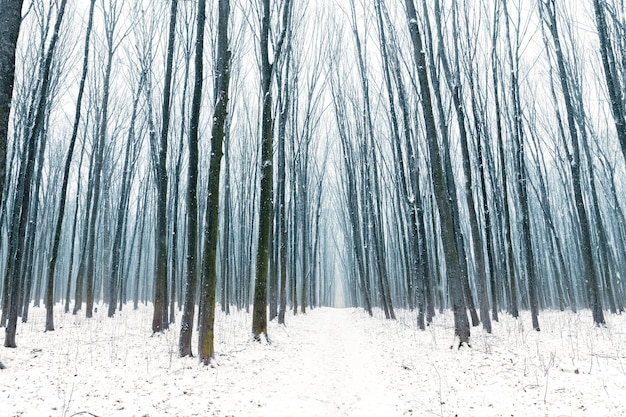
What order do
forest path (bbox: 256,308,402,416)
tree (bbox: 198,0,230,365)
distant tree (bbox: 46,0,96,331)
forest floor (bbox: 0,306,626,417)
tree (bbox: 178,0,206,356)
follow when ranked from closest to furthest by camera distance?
forest floor (bbox: 0,306,626,417) → forest path (bbox: 256,308,402,416) → tree (bbox: 198,0,230,365) → tree (bbox: 178,0,206,356) → distant tree (bbox: 46,0,96,331)

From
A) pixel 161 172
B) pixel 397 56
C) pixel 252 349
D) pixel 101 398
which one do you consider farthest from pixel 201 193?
pixel 101 398

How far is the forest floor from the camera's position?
3855 millimetres

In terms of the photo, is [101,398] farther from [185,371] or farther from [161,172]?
[161,172]

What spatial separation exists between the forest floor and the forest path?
2 centimetres

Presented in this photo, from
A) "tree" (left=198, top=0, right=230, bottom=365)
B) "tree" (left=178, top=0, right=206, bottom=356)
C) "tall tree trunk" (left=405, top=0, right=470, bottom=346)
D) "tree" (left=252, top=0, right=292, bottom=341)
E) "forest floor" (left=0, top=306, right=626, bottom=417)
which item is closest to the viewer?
"forest floor" (left=0, top=306, right=626, bottom=417)

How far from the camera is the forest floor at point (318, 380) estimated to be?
12.6 ft

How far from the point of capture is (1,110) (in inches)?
131

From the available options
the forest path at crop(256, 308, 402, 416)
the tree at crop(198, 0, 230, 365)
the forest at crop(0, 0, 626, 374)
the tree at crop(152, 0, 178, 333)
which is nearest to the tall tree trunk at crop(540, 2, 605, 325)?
the forest at crop(0, 0, 626, 374)

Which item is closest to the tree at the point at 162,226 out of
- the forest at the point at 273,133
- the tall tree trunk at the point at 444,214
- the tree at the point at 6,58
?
the forest at the point at 273,133

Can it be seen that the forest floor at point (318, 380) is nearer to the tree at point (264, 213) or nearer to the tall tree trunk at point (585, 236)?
the tree at point (264, 213)

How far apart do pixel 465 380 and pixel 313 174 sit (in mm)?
18224

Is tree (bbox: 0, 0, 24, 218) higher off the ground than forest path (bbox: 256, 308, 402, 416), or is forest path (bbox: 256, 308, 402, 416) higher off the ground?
tree (bbox: 0, 0, 24, 218)

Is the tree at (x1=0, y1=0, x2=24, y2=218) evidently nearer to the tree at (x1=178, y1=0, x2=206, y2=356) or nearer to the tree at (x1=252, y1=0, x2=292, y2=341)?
the tree at (x1=178, y1=0, x2=206, y2=356)

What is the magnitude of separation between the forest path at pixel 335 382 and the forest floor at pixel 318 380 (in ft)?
0.05
